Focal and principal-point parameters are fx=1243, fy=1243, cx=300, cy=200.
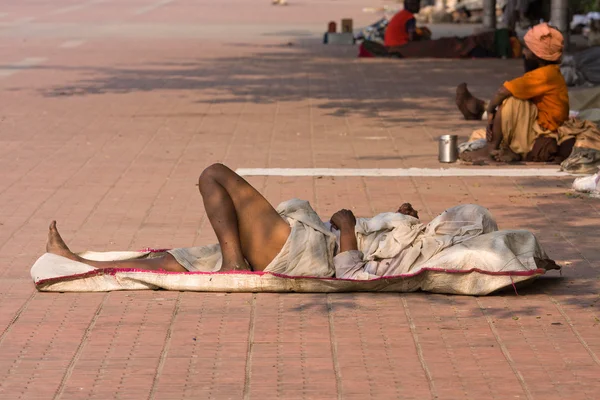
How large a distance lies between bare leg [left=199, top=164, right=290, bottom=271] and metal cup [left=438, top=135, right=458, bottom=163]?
4.39 metres

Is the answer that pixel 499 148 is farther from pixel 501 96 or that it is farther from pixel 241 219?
pixel 241 219

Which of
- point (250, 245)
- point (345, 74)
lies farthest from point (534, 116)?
point (345, 74)

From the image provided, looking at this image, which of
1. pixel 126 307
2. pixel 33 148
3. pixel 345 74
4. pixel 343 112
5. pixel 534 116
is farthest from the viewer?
pixel 345 74

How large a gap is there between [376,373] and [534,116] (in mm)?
5879

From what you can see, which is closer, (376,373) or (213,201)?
(376,373)

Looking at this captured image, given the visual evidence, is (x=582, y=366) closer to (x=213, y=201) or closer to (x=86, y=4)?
(x=213, y=201)

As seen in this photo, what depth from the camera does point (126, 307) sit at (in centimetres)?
598

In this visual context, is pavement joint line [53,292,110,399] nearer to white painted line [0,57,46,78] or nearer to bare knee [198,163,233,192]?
bare knee [198,163,233,192]

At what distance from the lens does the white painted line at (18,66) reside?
18781 millimetres

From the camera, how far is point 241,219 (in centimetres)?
625

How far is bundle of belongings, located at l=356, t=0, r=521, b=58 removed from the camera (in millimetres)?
20891

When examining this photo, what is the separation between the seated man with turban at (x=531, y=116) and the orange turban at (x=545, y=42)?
0.01m

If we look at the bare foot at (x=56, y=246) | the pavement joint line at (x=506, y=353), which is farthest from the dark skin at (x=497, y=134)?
the bare foot at (x=56, y=246)

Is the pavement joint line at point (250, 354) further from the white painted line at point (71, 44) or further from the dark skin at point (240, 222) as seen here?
the white painted line at point (71, 44)
